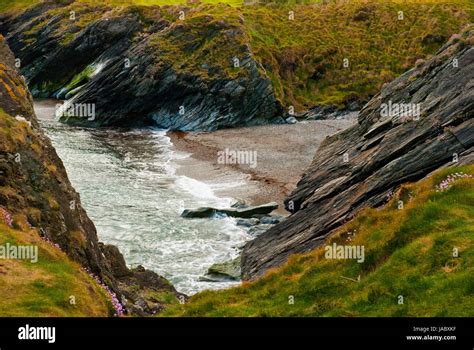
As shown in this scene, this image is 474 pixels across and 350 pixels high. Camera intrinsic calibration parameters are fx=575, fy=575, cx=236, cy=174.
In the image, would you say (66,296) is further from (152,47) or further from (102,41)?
(102,41)

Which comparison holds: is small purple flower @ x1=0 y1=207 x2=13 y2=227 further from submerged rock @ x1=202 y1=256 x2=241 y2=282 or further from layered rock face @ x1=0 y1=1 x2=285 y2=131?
layered rock face @ x1=0 y1=1 x2=285 y2=131

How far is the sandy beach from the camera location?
64125 mm

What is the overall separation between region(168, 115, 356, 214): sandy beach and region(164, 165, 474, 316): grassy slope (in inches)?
1178

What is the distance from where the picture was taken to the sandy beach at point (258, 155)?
64.1 m

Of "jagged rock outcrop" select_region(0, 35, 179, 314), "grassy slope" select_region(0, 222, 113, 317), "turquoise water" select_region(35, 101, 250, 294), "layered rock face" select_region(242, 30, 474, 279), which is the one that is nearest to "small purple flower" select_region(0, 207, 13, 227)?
"jagged rock outcrop" select_region(0, 35, 179, 314)

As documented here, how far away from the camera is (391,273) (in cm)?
2144

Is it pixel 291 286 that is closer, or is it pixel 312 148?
pixel 291 286

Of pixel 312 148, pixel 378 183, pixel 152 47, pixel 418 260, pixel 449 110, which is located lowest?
pixel 418 260

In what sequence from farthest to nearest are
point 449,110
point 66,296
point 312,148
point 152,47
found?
point 152,47, point 312,148, point 449,110, point 66,296

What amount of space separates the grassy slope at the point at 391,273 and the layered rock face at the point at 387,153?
5.94 m

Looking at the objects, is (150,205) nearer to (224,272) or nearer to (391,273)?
(224,272)
